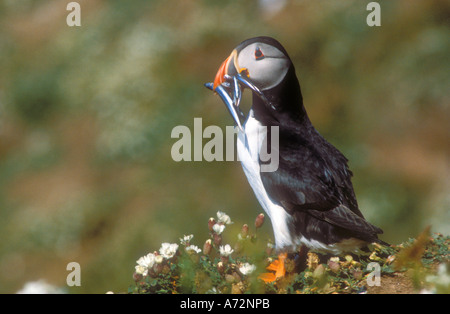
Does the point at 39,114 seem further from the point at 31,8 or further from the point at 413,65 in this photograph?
the point at 413,65

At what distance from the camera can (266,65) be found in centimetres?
339

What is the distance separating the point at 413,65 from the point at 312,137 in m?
2.56

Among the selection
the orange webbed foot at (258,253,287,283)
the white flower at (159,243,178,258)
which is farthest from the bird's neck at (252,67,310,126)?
the white flower at (159,243,178,258)

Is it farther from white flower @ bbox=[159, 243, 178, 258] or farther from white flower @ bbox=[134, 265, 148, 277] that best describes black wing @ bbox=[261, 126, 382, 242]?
white flower @ bbox=[134, 265, 148, 277]

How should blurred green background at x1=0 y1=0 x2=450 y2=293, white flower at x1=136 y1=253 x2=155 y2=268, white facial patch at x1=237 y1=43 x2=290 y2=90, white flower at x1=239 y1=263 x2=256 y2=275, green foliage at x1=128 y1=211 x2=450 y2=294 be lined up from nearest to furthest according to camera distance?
1. green foliage at x1=128 y1=211 x2=450 y2=294
2. white flower at x1=239 y1=263 x2=256 y2=275
3. white flower at x1=136 y1=253 x2=155 y2=268
4. white facial patch at x1=237 y1=43 x2=290 y2=90
5. blurred green background at x1=0 y1=0 x2=450 y2=293

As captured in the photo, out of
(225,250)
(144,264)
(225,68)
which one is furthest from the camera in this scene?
(225,68)

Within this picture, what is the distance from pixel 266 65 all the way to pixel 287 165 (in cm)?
66

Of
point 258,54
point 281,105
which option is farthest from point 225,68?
point 281,105

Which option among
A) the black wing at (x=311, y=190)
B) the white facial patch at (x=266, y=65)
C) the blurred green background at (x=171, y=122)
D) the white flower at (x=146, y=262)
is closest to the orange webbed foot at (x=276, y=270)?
the black wing at (x=311, y=190)

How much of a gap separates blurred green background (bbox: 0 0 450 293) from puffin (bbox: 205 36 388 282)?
1554 mm

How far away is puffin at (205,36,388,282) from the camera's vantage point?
10.7 feet

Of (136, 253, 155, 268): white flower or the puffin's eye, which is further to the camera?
the puffin's eye

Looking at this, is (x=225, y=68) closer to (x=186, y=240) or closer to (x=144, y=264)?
(x=186, y=240)
